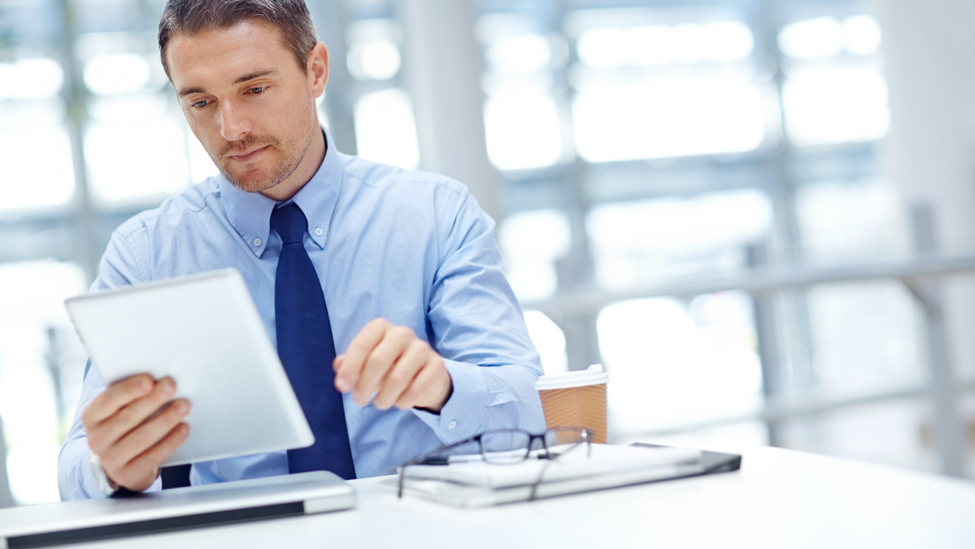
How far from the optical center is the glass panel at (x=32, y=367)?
12.6 ft

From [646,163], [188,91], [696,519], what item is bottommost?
[696,519]

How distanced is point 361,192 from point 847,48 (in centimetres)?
546

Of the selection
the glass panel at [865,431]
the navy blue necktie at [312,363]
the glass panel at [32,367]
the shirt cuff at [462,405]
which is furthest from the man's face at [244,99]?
the glass panel at [865,431]

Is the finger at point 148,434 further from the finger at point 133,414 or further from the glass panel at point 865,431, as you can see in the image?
the glass panel at point 865,431

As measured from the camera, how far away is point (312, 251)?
1.12 metres

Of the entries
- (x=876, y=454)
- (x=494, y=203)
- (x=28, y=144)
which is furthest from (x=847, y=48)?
(x=28, y=144)

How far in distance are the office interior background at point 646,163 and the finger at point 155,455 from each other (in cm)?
170

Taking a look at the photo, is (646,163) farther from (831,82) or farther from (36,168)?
(36,168)

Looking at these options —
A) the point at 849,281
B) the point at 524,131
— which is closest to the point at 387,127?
the point at 524,131

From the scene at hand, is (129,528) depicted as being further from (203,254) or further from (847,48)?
(847,48)

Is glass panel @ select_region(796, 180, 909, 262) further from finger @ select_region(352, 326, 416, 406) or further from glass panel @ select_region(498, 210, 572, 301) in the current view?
finger @ select_region(352, 326, 416, 406)

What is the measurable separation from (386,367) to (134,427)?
0.21 metres

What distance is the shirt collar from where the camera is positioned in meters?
1.11

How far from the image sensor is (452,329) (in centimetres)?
108
